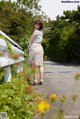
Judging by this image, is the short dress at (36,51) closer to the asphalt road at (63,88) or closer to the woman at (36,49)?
the woman at (36,49)

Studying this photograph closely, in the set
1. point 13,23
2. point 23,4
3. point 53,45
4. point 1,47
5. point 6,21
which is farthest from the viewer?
point 23,4

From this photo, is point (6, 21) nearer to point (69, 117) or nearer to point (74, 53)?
point (74, 53)

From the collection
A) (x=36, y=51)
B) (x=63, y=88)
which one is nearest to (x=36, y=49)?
(x=36, y=51)

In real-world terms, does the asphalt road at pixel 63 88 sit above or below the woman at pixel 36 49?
below

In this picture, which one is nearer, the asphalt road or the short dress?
the asphalt road

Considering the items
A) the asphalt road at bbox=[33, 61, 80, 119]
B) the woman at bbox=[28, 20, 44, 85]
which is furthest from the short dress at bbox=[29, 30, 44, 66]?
the asphalt road at bbox=[33, 61, 80, 119]

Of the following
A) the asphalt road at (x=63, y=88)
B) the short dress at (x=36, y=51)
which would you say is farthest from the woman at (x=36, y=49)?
the asphalt road at (x=63, y=88)

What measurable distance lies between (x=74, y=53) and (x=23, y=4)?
26992mm

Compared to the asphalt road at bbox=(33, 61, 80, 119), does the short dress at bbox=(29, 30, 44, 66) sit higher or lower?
higher

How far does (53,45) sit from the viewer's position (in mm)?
59281

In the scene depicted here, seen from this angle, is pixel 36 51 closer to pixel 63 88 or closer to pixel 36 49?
pixel 36 49

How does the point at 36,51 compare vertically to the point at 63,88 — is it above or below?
above

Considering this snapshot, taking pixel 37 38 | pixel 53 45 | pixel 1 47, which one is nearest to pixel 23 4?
pixel 53 45

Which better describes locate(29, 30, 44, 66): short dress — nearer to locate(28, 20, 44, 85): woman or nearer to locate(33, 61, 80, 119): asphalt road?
locate(28, 20, 44, 85): woman
